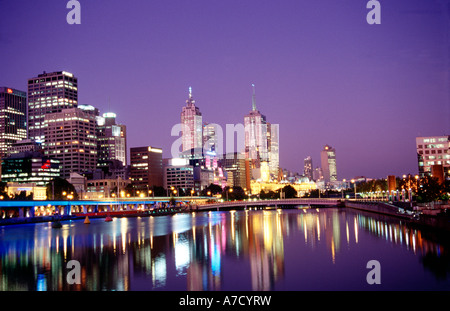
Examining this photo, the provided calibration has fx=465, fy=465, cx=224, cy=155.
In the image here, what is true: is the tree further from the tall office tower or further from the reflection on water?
the tall office tower

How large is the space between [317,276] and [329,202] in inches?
5255

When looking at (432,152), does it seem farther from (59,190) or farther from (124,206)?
(59,190)

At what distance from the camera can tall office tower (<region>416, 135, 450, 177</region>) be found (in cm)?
16238

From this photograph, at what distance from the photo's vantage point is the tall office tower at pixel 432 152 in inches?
6393

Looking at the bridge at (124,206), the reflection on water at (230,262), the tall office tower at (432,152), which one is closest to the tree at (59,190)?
the bridge at (124,206)

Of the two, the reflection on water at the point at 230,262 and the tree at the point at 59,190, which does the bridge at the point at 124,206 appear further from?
the reflection on water at the point at 230,262

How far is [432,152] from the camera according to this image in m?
165

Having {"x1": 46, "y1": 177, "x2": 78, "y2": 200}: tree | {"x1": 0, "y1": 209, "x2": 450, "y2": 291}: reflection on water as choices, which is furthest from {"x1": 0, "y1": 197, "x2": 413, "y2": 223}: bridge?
{"x1": 0, "y1": 209, "x2": 450, "y2": 291}: reflection on water

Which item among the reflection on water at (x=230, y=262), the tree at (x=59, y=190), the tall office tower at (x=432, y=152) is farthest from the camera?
the tree at (x=59, y=190)
